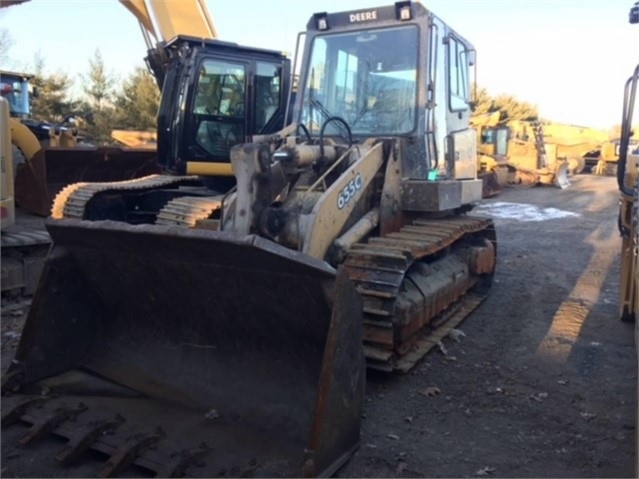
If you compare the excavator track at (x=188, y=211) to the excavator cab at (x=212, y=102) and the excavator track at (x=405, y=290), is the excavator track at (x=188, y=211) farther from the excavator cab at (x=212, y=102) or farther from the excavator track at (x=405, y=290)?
the excavator track at (x=405, y=290)

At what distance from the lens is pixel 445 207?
5875mm

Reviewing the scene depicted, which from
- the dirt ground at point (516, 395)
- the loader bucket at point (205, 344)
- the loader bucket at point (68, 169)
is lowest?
the dirt ground at point (516, 395)

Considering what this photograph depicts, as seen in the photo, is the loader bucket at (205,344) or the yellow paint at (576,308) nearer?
the loader bucket at (205,344)

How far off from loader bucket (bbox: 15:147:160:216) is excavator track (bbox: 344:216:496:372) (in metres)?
5.27

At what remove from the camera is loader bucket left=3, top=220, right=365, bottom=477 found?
3498 mm

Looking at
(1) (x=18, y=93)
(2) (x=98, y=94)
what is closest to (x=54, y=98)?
(2) (x=98, y=94)

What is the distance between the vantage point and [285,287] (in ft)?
12.5

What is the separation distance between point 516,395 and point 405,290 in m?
1.09

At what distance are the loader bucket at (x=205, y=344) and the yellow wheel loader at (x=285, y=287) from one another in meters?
0.01

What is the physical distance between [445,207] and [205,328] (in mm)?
2566

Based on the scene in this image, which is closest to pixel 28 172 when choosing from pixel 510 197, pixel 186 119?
pixel 186 119

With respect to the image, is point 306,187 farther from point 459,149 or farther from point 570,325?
point 570,325

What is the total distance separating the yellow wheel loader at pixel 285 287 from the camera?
11.8ft

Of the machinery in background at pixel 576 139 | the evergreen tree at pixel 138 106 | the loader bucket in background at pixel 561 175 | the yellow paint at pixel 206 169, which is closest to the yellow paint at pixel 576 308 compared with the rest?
the yellow paint at pixel 206 169
